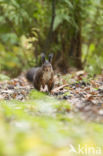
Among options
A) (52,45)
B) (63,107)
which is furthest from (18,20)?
(63,107)

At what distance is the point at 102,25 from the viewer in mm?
8312

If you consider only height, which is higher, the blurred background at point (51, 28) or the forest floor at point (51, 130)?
the blurred background at point (51, 28)

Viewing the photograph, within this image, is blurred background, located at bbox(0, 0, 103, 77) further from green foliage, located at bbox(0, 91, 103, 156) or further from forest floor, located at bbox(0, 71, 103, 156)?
green foliage, located at bbox(0, 91, 103, 156)

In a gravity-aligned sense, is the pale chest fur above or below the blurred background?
below

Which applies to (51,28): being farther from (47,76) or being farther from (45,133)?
(45,133)

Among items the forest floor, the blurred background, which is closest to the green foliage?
the forest floor

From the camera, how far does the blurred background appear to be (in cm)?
698

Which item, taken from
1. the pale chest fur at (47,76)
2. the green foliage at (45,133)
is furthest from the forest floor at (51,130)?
the pale chest fur at (47,76)

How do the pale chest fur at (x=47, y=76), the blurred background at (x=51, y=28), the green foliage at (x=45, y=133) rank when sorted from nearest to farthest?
the green foliage at (x=45, y=133), the pale chest fur at (x=47, y=76), the blurred background at (x=51, y=28)

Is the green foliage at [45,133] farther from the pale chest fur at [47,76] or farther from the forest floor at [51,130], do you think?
the pale chest fur at [47,76]

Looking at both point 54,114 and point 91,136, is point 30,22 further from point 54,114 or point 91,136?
point 91,136

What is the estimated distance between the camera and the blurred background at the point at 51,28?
6.98 m

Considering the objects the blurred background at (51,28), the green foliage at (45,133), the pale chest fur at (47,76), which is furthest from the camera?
the blurred background at (51,28)

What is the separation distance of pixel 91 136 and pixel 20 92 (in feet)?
9.80
